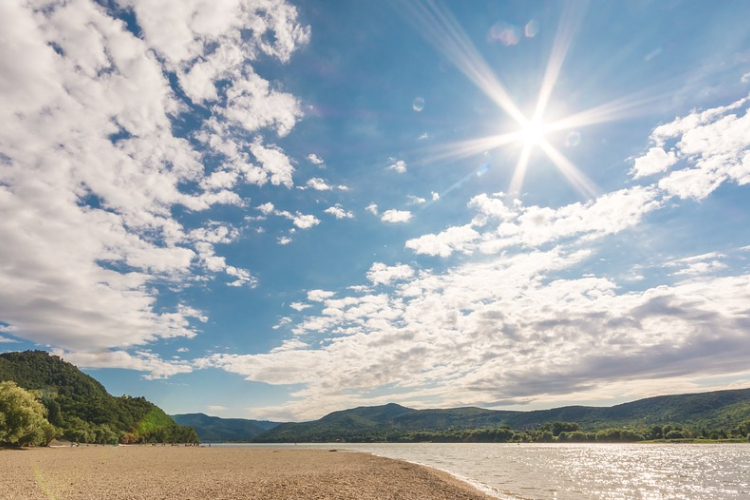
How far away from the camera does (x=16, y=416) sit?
6981cm

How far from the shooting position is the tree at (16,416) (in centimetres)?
6819

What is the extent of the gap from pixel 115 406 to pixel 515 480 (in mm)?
212624

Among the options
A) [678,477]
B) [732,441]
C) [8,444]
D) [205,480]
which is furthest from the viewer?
[732,441]

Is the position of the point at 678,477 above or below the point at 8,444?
below

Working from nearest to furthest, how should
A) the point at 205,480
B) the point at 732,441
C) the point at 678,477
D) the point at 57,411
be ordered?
1. the point at 205,480
2. the point at 678,477
3. the point at 57,411
4. the point at 732,441

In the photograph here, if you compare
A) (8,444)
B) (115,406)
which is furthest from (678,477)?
(115,406)

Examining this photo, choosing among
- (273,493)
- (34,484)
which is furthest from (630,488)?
(34,484)

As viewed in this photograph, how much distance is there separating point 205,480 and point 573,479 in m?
43.1

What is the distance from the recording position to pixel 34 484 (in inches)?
1128

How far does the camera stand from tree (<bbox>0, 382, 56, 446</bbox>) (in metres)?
68.2

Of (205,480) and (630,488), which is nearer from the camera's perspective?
(205,480)

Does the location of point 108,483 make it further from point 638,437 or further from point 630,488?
point 638,437

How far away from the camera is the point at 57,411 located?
138 m

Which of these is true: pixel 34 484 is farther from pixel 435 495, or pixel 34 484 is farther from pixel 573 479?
pixel 573 479
